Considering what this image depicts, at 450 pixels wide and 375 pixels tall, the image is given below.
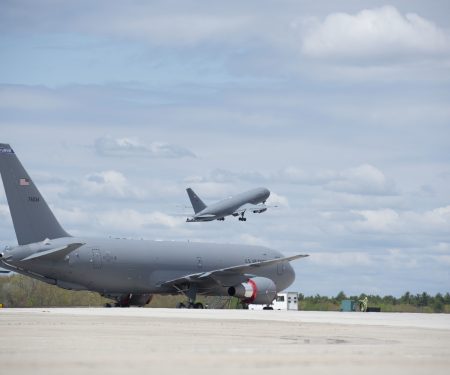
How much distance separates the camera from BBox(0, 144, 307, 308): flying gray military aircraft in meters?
56.2

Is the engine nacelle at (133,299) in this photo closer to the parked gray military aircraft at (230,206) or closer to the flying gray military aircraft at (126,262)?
the flying gray military aircraft at (126,262)

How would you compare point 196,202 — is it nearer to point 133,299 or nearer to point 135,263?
point 133,299

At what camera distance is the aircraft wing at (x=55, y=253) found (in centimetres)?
5597

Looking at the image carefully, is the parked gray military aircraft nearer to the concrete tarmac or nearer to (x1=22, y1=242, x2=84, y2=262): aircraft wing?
(x1=22, y1=242, x2=84, y2=262): aircraft wing

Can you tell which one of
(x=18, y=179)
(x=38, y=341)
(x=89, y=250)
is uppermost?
(x=18, y=179)

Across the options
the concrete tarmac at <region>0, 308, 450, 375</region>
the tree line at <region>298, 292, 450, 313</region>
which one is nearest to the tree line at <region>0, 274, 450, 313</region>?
the tree line at <region>298, 292, 450, 313</region>

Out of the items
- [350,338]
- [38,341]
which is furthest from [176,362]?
[350,338]

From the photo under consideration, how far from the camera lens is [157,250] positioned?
64188 millimetres

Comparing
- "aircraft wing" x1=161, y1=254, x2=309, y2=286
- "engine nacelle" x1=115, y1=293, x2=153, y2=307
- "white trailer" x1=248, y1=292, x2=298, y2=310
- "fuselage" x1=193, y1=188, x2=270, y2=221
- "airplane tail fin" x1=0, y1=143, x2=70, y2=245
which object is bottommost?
"engine nacelle" x1=115, y1=293, x2=153, y2=307

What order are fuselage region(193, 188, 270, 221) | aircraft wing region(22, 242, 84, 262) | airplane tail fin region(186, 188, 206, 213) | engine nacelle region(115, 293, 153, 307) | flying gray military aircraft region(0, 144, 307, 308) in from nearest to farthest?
1. aircraft wing region(22, 242, 84, 262)
2. flying gray military aircraft region(0, 144, 307, 308)
3. engine nacelle region(115, 293, 153, 307)
4. fuselage region(193, 188, 270, 221)
5. airplane tail fin region(186, 188, 206, 213)

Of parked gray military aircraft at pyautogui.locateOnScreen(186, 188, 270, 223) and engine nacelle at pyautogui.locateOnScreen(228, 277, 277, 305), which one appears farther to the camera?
parked gray military aircraft at pyautogui.locateOnScreen(186, 188, 270, 223)

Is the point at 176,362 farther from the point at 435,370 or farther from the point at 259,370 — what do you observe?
the point at 435,370

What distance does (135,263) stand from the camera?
62.2 m

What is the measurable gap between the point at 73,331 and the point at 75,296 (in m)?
57.2
